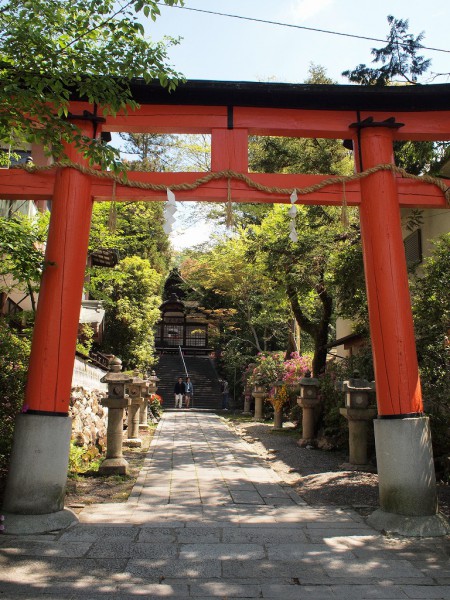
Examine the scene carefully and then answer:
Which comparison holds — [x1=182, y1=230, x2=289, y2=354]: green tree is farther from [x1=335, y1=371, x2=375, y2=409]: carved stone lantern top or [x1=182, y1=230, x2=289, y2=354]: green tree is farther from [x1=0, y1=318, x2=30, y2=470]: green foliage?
[x1=0, y1=318, x2=30, y2=470]: green foliage

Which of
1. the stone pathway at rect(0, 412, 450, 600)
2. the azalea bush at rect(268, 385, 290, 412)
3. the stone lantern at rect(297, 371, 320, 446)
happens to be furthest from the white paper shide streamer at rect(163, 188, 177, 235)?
the azalea bush at rect(268, 385, 290, 412)

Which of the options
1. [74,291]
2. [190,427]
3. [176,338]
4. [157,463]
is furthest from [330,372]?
[176,338]

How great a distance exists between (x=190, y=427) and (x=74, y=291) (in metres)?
11.8

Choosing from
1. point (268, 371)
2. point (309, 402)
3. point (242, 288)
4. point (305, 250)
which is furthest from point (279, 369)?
point (305, 250)

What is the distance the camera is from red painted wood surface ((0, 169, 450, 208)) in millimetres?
5746

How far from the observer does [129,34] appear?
4.33 m

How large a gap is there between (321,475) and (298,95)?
562 centimetres

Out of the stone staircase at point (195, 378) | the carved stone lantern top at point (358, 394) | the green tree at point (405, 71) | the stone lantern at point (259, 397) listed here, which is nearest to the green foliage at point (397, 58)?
the green tree at point (405, 71)

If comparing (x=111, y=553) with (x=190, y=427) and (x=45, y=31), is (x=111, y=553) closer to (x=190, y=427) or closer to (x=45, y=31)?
(x=45, y=31)

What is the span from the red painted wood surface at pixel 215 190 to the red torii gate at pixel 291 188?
1 cm

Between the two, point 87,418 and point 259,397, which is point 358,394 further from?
point 259,397

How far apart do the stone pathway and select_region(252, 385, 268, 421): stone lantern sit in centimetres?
1205

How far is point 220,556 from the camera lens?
411cm

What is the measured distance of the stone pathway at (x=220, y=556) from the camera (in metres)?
3.45
